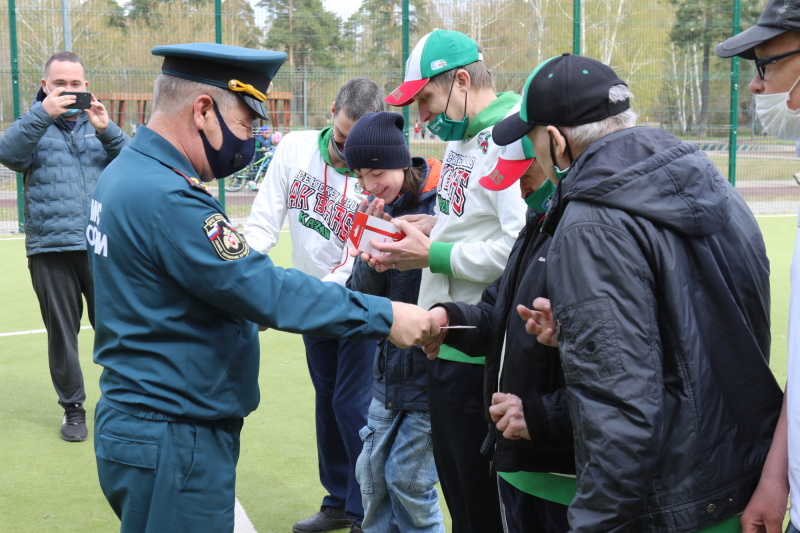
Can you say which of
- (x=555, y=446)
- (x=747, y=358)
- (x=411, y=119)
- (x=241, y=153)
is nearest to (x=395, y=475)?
(x=555, y=446)

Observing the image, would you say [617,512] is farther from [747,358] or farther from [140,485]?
[140,485]

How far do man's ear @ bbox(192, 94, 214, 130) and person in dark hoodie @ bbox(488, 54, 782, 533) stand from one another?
1.11 m

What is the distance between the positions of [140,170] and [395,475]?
5.67 feet

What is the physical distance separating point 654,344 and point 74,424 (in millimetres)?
4619

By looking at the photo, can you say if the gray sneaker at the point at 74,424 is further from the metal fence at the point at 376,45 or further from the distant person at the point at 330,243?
the metal fence at the point at 376,45

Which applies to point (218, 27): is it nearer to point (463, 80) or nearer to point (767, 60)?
point (463, 80)

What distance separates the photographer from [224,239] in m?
2.51

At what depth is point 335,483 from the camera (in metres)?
4.51

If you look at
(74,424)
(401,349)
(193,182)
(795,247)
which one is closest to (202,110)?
(193,182)

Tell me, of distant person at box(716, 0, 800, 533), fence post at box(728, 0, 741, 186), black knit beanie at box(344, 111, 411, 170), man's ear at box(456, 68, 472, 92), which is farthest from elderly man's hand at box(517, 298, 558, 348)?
fence post at box(728, 0, 741, 186)

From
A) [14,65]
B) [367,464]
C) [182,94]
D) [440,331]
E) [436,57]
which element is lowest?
[367,464]

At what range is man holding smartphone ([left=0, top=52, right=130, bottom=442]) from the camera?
565cm

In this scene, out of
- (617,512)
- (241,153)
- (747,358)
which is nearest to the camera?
(617,512)

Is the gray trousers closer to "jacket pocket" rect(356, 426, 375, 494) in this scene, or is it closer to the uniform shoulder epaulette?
"jacket pocket" rect(356, 426, 375, 494)
